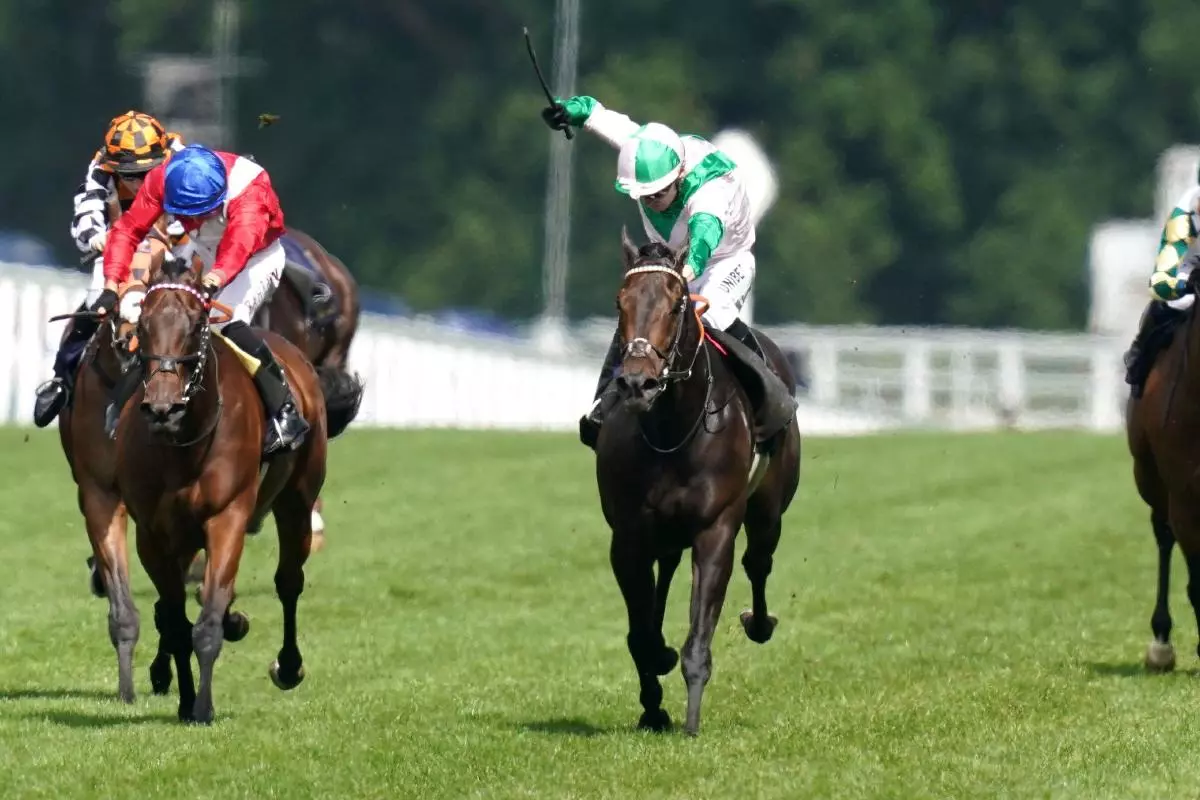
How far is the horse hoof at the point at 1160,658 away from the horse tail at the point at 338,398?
3.51 meters

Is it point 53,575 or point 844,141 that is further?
point 844,141

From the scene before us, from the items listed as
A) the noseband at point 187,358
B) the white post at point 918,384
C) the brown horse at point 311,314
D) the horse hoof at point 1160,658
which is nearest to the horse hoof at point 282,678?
the noseband at point 187,358

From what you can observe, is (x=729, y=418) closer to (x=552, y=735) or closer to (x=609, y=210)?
(x=552, y=735)

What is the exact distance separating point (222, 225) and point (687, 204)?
6.42 feet

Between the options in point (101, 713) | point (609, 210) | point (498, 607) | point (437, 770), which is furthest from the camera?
point (609, 210)

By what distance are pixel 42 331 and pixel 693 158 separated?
52.3 ft

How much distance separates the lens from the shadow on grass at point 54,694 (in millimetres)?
10797

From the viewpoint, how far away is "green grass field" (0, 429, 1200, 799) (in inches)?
350

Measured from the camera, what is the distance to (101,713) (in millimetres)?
10227

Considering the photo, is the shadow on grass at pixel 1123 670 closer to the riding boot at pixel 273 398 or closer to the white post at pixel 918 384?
the riding boot at pixel 273 398

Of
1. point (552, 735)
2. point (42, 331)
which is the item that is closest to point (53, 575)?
point (552, 735)

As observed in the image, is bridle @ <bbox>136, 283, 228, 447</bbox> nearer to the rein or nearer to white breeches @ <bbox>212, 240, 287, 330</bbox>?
white breeches @ <bbox>212, 240, 287, 330</bbox>

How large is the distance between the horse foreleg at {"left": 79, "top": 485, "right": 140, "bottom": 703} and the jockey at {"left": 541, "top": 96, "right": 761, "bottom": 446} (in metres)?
1.80

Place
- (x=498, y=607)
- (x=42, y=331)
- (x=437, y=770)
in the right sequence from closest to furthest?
(x=437, y=770)
(x=498, y=607)
(x=42, y=331)
